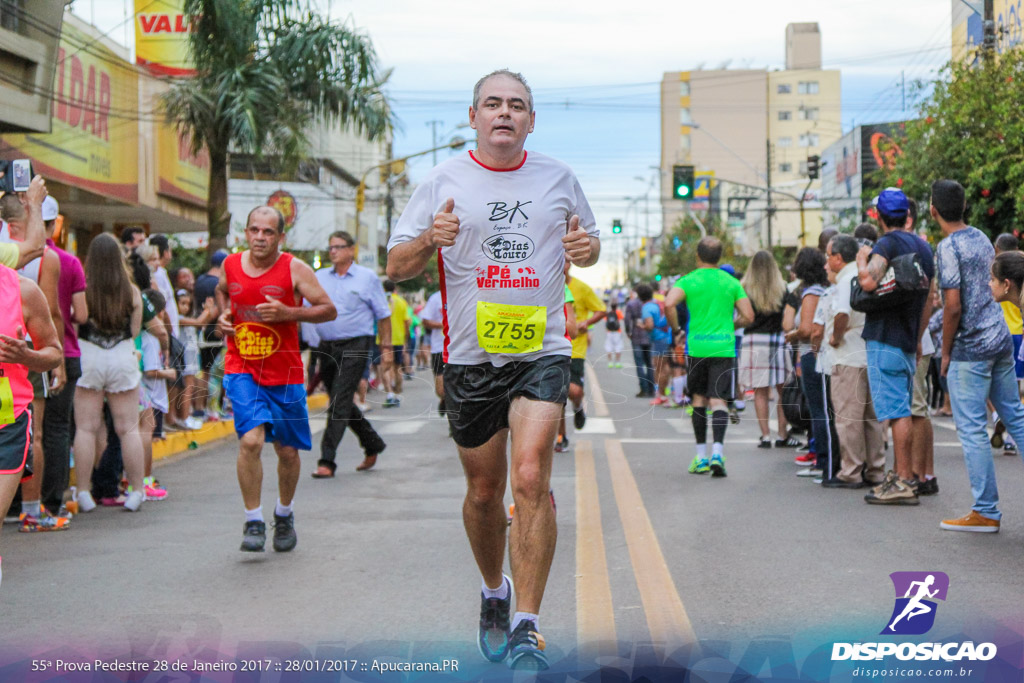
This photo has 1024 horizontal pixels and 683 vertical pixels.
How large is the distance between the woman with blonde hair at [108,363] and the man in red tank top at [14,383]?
3658 mm

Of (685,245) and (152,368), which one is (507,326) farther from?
(685,245)

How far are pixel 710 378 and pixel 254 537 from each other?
473cm

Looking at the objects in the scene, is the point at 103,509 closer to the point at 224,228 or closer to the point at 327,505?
the point at 327,505

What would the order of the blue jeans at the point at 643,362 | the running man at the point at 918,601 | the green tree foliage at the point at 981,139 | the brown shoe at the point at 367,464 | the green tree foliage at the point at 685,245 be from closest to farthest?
the running man at the point at 918,601 < the brown shoe at the point at 367,464 < the blue jeans at the point at 643,362 < the green tree foliage at the point at 981,139 < the green tree foliage at the point at 685,245

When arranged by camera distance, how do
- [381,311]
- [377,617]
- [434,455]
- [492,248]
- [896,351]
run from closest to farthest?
[492,248] → [377,617] → [896,351] → [381,311] → [434,455]

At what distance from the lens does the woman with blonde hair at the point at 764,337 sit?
1194cm

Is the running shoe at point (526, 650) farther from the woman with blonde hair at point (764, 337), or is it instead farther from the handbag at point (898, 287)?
the woman with blonde hair at point (764, 337)

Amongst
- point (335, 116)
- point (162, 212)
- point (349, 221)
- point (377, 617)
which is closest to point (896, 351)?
point (377, 617)

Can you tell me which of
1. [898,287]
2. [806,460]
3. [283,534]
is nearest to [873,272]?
[898,287]

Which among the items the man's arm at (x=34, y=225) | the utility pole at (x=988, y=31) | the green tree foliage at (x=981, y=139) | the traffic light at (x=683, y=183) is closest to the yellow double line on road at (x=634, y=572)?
the man's arm at (x=34, y=225)

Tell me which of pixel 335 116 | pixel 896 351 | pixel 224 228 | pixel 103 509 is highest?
pixel 335 116

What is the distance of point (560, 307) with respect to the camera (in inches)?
187

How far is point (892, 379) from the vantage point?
890cm

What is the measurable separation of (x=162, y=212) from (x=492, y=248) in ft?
83.1
